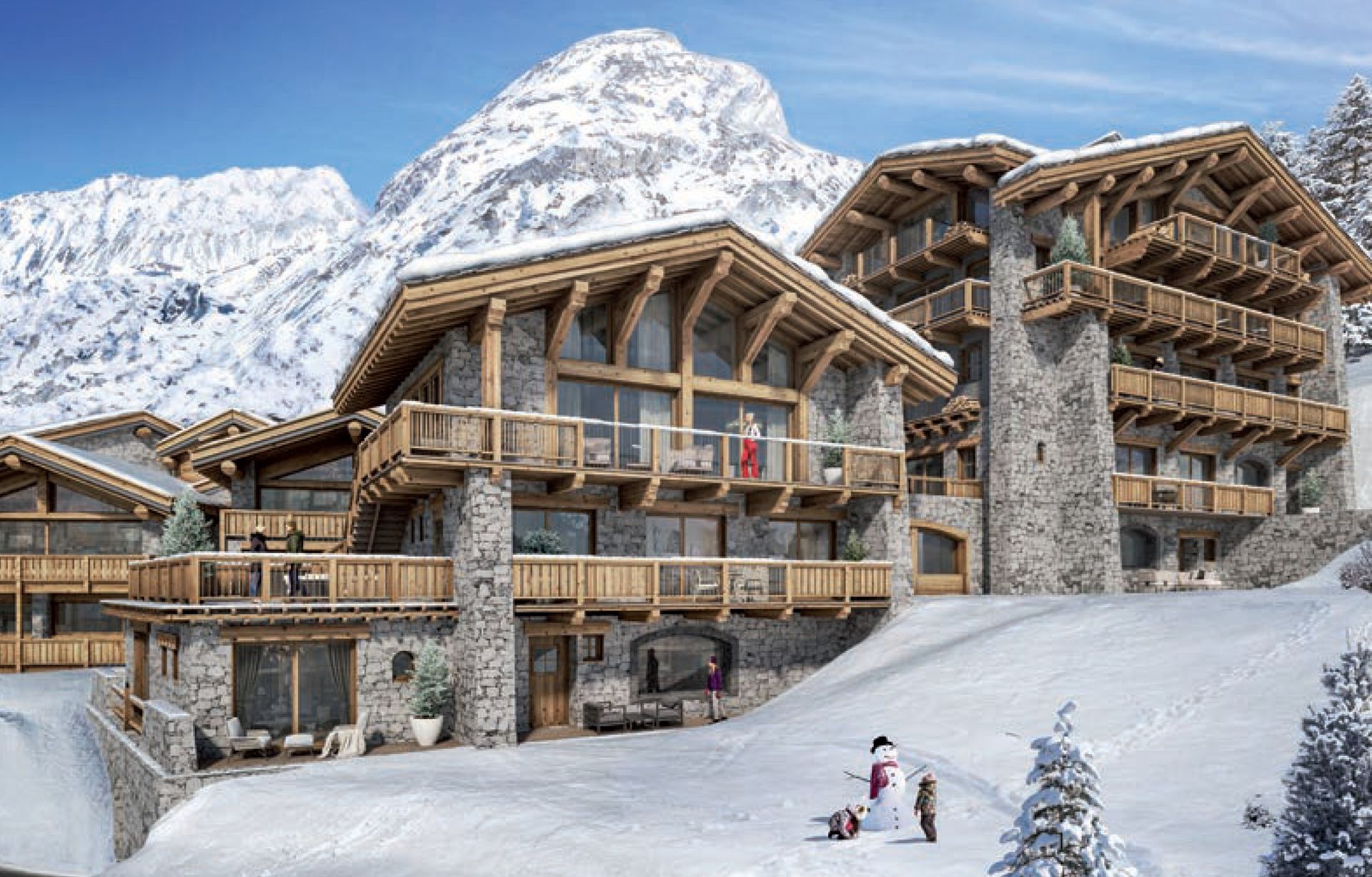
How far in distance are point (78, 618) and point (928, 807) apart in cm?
3106

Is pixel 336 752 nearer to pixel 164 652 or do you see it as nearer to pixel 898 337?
pixel 164 652

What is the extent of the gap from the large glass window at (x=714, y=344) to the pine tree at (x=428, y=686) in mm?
9300

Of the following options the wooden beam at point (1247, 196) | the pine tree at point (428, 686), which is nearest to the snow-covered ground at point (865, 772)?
the pine tree at point (428, 686)

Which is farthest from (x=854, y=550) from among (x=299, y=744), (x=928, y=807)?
(x=928, y=807)

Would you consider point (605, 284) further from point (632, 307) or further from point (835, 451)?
point (835, 451)

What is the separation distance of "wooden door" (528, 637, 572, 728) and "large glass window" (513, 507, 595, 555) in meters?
2.05

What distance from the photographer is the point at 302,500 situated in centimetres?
3191

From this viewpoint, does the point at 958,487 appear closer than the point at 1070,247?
No

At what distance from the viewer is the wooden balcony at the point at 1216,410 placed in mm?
30812

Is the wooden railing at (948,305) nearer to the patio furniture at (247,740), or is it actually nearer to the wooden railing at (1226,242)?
the wooden railing at (1226,242)

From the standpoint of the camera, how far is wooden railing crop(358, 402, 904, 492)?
19.5 metres

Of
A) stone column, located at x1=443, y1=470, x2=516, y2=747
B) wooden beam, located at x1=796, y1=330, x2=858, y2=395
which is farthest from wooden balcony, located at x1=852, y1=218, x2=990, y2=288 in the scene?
stone column, located at x1=443, y1=470, x2=516, y2=747

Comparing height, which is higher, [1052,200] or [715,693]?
[1052,200]

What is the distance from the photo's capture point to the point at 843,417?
26.4 metres
